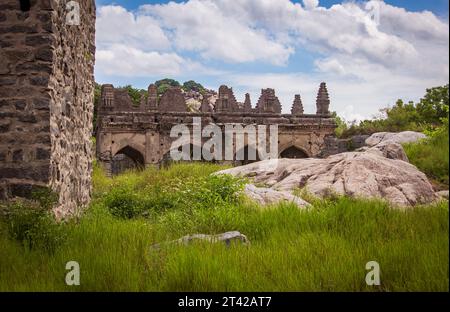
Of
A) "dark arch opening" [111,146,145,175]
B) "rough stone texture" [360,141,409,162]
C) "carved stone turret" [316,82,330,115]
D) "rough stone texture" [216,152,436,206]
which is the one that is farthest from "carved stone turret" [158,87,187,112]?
Answer: "rough stone texture" [216,152,436,206]

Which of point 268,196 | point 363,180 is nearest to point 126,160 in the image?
point 268,196

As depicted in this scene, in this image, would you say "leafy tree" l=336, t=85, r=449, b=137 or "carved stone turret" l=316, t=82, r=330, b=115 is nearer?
"leafy tree" l=336, t=85, r=449, b=137

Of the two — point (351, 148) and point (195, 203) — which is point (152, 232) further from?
point (351, 148)

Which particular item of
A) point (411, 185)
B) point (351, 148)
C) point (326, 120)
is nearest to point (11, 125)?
point (411, 185)

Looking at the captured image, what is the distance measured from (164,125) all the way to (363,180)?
19184mm

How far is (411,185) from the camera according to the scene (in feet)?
34.3

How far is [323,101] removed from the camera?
31.3m

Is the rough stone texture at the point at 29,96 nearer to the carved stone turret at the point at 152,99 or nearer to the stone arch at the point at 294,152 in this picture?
the carved stone turret at the point at 152,99

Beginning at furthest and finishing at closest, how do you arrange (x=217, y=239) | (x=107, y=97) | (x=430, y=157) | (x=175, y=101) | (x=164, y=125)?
(x=175, y=101), (x=164, y=125), (x=107, y=97), (x=430, y=157), (x=217, y=239)

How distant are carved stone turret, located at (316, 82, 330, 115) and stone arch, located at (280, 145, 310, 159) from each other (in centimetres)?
270

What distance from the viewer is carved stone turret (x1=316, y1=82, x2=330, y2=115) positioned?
31.4 meters

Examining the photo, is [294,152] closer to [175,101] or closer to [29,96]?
[175,101]

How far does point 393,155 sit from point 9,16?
11106mm

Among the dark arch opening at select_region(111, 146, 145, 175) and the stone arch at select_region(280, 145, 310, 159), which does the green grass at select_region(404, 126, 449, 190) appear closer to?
the stone arch at select_region(280, 145, 310, 159)
